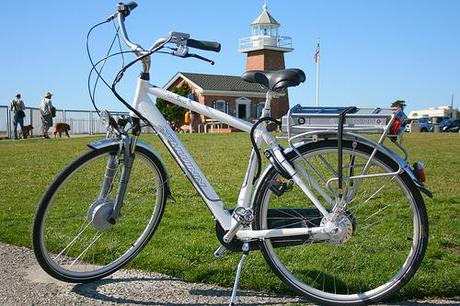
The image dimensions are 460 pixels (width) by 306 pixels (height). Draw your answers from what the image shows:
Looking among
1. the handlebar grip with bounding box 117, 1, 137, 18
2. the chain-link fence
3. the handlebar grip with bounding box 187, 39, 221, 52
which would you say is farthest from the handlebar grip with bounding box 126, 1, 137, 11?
the chain-link fence

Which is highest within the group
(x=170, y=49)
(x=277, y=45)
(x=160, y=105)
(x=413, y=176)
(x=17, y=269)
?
(x=277, y=45)

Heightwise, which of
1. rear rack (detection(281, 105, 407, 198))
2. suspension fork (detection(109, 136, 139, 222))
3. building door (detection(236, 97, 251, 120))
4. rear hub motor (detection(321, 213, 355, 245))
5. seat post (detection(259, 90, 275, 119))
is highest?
building door (detection(236, 97, 251, 120))

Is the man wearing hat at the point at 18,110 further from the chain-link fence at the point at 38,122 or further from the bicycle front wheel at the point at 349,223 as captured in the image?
the bicycle front wheel at the point at 349,223

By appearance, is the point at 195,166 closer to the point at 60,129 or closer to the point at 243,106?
the point at 60,129

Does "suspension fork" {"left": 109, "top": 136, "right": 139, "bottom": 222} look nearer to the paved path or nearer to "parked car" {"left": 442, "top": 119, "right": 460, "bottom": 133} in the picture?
the paved path

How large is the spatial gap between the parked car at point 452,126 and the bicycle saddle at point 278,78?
62.6 metres

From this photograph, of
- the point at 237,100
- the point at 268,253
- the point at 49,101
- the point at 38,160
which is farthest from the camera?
the point at 237,100

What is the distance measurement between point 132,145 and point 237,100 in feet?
194

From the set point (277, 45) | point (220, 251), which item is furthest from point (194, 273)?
point (277, 45)

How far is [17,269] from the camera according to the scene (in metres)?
4.41

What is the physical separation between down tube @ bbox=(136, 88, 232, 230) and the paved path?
586mm

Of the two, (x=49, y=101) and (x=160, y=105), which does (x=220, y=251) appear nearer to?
(x=160, y=105)

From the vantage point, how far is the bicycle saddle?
3.67 metres

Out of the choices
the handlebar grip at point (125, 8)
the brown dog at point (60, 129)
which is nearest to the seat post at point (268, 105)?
the handlebar grip at point (125, 8)
